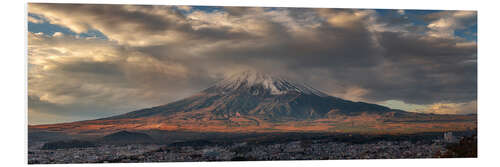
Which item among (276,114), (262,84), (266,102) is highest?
(262,84)

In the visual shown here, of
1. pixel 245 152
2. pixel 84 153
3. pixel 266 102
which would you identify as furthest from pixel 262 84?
pixel 84 153

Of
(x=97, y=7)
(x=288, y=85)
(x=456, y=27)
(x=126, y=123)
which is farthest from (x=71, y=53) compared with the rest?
(x=456, y=27)

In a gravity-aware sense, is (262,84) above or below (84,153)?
above

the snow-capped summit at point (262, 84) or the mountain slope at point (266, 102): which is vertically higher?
the snow-capped summit at point (262, 84)

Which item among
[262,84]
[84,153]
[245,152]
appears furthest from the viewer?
[262,84]

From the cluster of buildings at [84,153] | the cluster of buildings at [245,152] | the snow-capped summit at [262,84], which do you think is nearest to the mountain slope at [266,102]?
the snow-capped summit at [262,84]

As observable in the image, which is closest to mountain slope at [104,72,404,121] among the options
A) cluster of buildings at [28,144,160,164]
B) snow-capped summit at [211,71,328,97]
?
snow-capped summit at [211,71,328,97]

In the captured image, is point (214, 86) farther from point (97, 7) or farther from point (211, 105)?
point (97, 7)

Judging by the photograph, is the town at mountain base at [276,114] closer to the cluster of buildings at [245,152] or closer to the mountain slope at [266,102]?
the mountain slope at [266,102]

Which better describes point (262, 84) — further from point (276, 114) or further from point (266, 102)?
point (276, 114)
